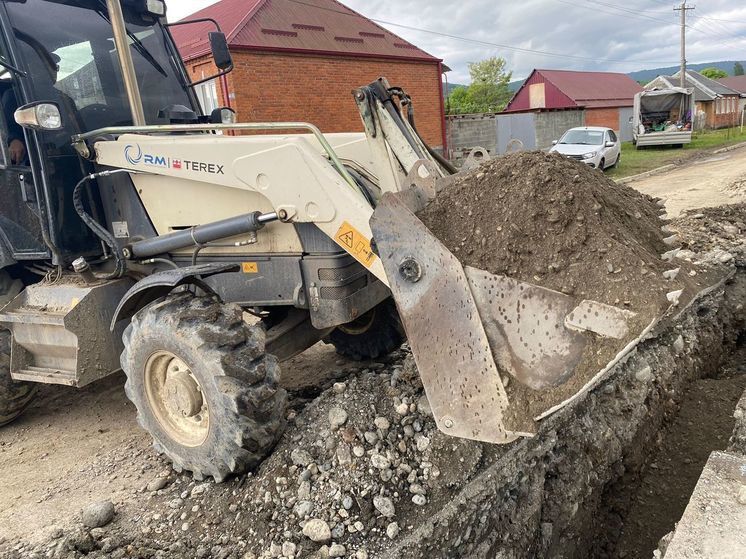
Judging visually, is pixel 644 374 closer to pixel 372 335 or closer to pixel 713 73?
pixel 372 335

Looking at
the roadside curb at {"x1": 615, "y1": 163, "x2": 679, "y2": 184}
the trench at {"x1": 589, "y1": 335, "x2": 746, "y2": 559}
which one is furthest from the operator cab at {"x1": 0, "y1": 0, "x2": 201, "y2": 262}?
the roadside curb at {"x1": 615, "y1": 163, "x2": 679, "y2": 184}

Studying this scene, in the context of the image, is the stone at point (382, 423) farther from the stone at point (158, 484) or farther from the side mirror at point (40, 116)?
the side mirror at point (40, 116)

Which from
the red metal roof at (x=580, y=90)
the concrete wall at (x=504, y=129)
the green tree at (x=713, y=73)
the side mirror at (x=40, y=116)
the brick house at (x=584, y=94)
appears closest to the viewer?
the side mirror at (x=40, y=116)

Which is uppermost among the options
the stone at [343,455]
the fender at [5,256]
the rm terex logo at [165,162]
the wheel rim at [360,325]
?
the rm terex logo at [165,162]

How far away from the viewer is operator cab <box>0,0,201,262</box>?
12.7ft

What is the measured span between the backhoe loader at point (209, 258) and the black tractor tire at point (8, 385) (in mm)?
11

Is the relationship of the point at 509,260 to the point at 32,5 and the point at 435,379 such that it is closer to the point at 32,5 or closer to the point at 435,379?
the point at 435,379

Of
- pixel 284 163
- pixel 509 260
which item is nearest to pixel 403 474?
pixel 509 260

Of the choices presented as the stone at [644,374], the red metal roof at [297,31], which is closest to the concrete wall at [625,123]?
the red metal roof at [297,31]

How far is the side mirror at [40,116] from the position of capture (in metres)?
3.47

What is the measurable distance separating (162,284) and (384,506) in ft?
5.67

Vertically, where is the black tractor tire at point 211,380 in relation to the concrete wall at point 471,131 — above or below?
below

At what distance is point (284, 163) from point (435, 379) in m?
1.46

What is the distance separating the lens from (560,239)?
264 cm
